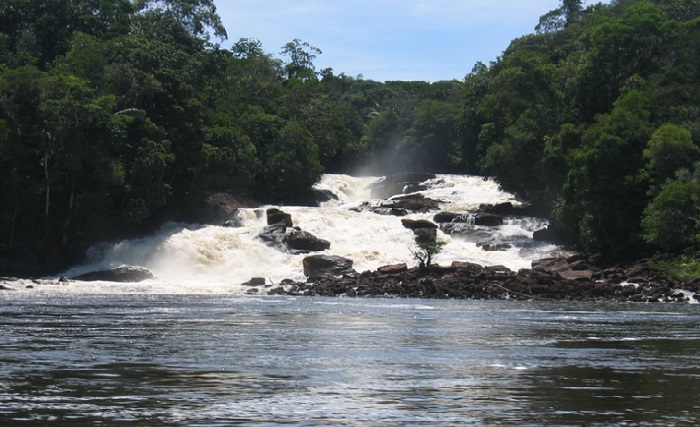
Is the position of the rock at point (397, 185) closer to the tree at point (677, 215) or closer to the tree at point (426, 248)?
the tree at point (426, 248)

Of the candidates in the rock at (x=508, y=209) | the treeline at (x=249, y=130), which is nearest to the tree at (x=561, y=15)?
the treeline at (x=249, y=130)

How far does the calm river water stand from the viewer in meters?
11.7

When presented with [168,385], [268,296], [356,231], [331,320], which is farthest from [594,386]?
[356,231]

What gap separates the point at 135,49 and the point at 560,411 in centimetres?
5398

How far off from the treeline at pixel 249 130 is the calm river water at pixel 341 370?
23.7 m

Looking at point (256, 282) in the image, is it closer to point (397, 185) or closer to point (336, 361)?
point (336, 361)

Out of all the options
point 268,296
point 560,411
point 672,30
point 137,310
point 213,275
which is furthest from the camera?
point 672,30

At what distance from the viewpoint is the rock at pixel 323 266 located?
161 feet

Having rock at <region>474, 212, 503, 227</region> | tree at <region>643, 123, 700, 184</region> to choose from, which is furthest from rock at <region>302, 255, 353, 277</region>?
tree at <region>643, 123, 700, 184</region>

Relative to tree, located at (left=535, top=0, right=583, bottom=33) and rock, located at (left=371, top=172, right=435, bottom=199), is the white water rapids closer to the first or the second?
rock, located at (left=371, top=172, right=435, bottom=199)

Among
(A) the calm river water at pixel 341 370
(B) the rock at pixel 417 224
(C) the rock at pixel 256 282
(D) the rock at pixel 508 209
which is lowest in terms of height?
(A) the calm river water at pixel 341 370

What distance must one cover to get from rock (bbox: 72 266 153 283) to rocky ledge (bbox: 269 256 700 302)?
787 cm

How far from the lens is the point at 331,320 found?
92.1ft

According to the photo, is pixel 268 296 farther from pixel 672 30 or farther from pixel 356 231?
pixel 672 30
